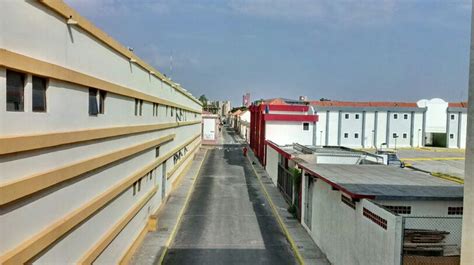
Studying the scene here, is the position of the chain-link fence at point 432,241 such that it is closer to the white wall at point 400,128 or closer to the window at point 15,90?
the window at point 15,90

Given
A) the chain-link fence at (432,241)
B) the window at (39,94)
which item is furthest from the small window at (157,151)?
the window at (39,94)

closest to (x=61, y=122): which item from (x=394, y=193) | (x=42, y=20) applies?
(x=42, y=20)

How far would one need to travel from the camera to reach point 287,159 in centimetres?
2948

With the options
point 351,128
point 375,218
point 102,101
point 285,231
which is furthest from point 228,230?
point 351,128

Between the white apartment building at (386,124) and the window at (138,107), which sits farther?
the white apartment building at (386,124)

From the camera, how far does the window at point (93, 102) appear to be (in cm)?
1235

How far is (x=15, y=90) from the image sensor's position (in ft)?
25.7

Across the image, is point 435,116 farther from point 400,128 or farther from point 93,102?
point 93,102

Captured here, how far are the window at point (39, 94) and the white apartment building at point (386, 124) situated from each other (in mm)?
60717

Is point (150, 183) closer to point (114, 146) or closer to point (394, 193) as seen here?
point (114, 146)

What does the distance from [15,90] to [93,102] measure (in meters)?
4.81

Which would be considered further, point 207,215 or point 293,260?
point 207,215

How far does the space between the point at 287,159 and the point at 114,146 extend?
16595mm

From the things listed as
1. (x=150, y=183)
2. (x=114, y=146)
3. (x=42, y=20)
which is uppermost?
(x=42, y=20)
